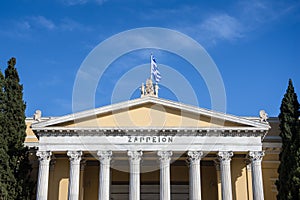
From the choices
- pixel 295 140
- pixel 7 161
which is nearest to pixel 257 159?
pixel 295 140

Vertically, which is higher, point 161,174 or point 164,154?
point 164,154

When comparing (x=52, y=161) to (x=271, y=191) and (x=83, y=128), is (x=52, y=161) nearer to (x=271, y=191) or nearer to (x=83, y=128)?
(x=83, y=128)

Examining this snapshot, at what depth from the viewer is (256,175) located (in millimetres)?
30328

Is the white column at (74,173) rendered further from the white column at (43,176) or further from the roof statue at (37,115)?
the roof statue at (37,115)

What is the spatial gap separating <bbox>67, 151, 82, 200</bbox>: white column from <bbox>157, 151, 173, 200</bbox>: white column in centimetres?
522

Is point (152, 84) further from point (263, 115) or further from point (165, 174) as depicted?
point (263, 115)

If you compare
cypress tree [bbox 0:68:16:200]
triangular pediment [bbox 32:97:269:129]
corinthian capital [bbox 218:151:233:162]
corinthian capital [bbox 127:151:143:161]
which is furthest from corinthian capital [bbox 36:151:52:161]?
corinthian capital [bbox 218:151:233:162]

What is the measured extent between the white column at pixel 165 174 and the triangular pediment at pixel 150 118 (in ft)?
5.76

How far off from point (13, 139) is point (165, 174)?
999 centimetres

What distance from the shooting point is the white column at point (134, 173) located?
29.8m

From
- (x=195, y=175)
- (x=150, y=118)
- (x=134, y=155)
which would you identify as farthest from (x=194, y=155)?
(x=134, y=155)

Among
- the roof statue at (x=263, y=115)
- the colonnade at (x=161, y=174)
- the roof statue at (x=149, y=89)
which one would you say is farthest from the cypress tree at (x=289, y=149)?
the roof statue at (x=149, y=89)

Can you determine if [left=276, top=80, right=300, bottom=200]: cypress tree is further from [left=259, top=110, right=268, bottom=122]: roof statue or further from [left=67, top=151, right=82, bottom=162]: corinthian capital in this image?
[left=67, top=151, right=82, bottom=162]: corinthian capital

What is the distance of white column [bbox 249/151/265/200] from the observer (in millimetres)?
29878
